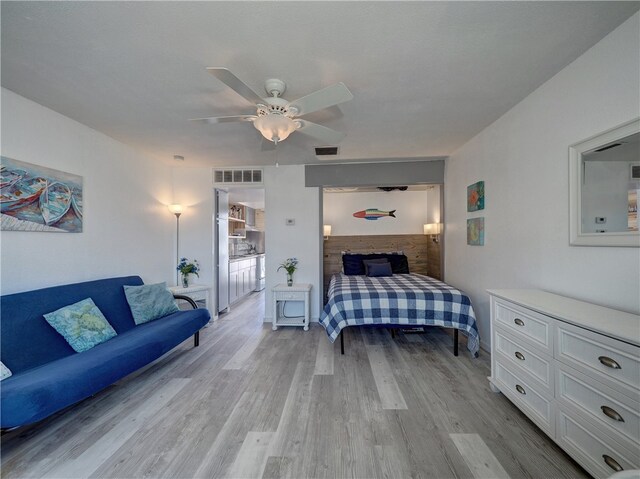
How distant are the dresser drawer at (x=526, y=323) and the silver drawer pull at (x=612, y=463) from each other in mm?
470

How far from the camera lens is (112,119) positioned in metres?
2.56

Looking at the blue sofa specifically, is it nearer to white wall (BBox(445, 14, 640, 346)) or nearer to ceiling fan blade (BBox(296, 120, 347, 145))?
ceiling fan blade (BBox(296, 120, 347, 145))

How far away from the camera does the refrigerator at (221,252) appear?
4.31m

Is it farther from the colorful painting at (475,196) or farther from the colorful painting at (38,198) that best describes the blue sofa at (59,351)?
the colorful painting at (475,196)

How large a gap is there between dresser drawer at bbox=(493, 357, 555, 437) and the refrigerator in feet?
12.7

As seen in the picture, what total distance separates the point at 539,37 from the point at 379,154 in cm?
215

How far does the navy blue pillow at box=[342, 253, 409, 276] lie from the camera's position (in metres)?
4.71

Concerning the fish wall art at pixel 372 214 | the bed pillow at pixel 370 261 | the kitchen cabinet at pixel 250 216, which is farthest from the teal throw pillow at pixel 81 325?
the kitchen cabinet at pixel 250 216

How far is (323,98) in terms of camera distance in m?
1.67

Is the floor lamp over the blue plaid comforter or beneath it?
over

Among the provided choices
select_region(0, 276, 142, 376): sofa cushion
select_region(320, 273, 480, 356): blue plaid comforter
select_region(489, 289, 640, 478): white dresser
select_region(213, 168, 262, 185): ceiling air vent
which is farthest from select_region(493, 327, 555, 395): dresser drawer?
select_region(213, 168, 262, 185): ceiling air vent

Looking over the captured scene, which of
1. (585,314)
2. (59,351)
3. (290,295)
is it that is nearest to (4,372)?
(59,351)

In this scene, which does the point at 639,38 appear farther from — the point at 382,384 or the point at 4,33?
the point at 4,33

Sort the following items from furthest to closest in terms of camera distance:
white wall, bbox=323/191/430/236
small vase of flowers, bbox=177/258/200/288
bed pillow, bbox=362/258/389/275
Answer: white wall, bbox=323/191/430/236 → bed pillow, bbox=362/258/389/275 → small vase of flowers, bbox=177/258/200/288
